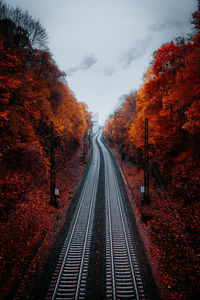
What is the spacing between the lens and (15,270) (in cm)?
665

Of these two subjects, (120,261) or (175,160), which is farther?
(175,160)

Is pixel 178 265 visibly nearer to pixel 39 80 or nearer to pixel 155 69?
pixel 155 69

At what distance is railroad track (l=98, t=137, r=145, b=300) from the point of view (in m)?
6.21

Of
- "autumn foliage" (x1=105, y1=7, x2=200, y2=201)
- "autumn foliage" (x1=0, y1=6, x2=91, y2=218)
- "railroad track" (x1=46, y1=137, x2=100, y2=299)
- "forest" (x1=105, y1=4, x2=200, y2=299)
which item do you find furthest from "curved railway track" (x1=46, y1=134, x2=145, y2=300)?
"autumn foliage" (x1=105, y1=7, x2=200, y2=201)

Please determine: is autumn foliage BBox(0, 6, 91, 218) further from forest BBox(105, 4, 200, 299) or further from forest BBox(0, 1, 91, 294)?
forest BBox(105, 4, 200, 299)

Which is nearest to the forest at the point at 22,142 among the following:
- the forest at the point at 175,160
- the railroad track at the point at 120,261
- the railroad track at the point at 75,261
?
the railroad track at the point at 75,261

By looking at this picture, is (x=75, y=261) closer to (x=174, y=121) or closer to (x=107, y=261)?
(x=107, y=261)

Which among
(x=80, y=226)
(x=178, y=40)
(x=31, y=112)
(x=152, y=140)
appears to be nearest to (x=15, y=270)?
(x=80, y=226)

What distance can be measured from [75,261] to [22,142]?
9.12 metres

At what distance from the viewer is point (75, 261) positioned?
7664 mm

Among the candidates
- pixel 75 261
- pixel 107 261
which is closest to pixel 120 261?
pixel 107 261

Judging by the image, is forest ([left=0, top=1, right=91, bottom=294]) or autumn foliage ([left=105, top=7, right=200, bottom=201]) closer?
forest ([left=0, top=1, right=91, bottom=294])

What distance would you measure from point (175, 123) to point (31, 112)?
490 inches

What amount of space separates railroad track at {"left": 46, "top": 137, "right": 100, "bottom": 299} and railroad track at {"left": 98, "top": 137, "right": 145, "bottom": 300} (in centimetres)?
131
